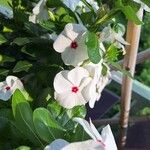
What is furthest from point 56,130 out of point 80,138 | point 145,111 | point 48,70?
point 145,111

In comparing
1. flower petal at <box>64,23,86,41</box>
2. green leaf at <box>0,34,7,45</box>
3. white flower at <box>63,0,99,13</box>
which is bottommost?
green leaf at <box>0,34,7,45</box>

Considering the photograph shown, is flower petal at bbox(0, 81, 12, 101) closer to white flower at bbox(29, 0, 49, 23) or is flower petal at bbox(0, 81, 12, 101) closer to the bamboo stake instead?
white flower at bbox(29, 0, 49, 23)

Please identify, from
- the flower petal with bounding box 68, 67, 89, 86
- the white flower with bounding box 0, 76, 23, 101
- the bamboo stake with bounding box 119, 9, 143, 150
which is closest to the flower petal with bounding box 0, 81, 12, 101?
the white flower with bounding box 0, 76, 23, 101

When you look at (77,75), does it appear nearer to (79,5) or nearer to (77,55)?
(77,55)

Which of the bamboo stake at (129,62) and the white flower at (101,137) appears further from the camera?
the bamboo stake at (129,62)

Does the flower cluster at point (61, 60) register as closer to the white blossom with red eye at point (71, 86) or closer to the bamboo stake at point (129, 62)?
the white blossom with red eye at point (71, 86)

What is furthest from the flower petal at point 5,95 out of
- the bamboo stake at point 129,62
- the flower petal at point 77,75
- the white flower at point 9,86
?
the bamboo stake at point 129,62
